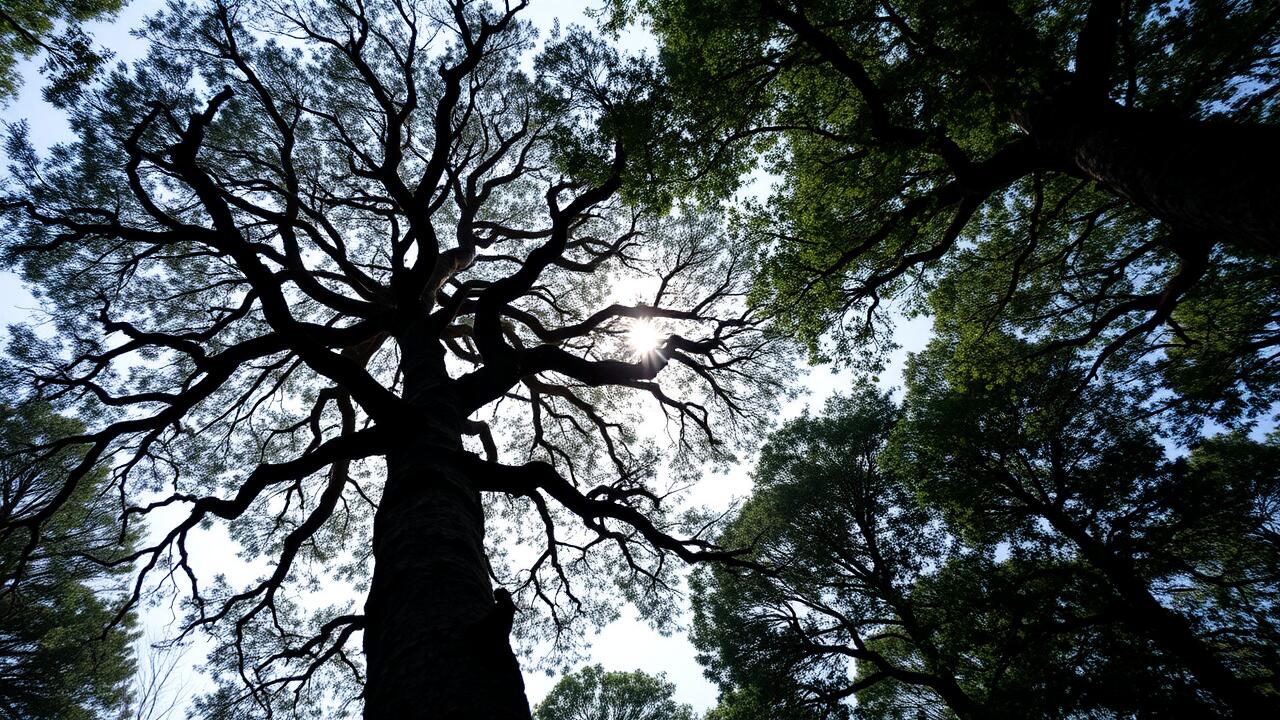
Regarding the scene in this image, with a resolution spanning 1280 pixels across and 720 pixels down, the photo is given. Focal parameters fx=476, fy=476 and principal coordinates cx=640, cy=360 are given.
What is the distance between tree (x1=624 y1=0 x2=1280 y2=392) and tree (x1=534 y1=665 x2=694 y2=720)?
13378 mm

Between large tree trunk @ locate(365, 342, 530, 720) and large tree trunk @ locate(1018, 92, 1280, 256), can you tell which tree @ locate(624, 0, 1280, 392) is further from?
large tree trunk @ locate(365, 342, 530, 720)

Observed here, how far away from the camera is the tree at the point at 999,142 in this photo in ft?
10.3

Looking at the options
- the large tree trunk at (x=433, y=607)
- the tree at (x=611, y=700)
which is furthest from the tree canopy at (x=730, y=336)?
the tree at (x=611, y=700)

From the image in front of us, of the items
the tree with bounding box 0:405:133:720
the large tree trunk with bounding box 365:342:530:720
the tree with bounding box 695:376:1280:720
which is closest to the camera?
the large tree trunk with bounding box 365:342:530:720

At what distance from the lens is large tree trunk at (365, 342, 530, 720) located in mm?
1686

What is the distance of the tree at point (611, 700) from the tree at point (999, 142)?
43.9 feet

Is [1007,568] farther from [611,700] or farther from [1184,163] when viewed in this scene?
[611,700]

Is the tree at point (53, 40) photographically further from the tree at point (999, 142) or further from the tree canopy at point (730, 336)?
the tree at point (999, 142)

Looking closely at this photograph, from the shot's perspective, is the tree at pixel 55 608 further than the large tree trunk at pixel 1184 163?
Yes

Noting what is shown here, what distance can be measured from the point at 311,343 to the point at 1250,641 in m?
11.1

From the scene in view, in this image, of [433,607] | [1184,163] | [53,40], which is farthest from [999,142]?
[53,40]

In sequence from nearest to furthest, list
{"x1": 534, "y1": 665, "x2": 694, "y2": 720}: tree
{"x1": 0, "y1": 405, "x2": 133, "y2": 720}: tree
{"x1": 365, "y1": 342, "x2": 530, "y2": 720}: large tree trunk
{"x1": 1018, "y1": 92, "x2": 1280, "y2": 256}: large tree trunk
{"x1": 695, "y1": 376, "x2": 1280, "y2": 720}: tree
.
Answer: {"x1": 365, "y1": 342, "x2": 530, "y2": 720}: large tree trunk → {"x1": 1018, "y1": 92, "x2": 1280, "y2": 256}: large tree trunk → {"x1": 695, "y1": 376, "x2": 1280, "y2": 720}: tree → {"x1": 0, "y1": 405, "x2": 133, "y2": 720}: tree → {"x1": 534, "y1": 665, "x2": 694, "y2": 720}: tree

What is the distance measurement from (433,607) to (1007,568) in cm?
965

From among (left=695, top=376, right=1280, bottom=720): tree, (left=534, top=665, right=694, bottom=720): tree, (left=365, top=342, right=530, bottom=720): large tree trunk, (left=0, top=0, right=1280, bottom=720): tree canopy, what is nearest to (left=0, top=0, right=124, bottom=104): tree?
(left=0, top=0, right=1280, bottom=720): tree canopy
